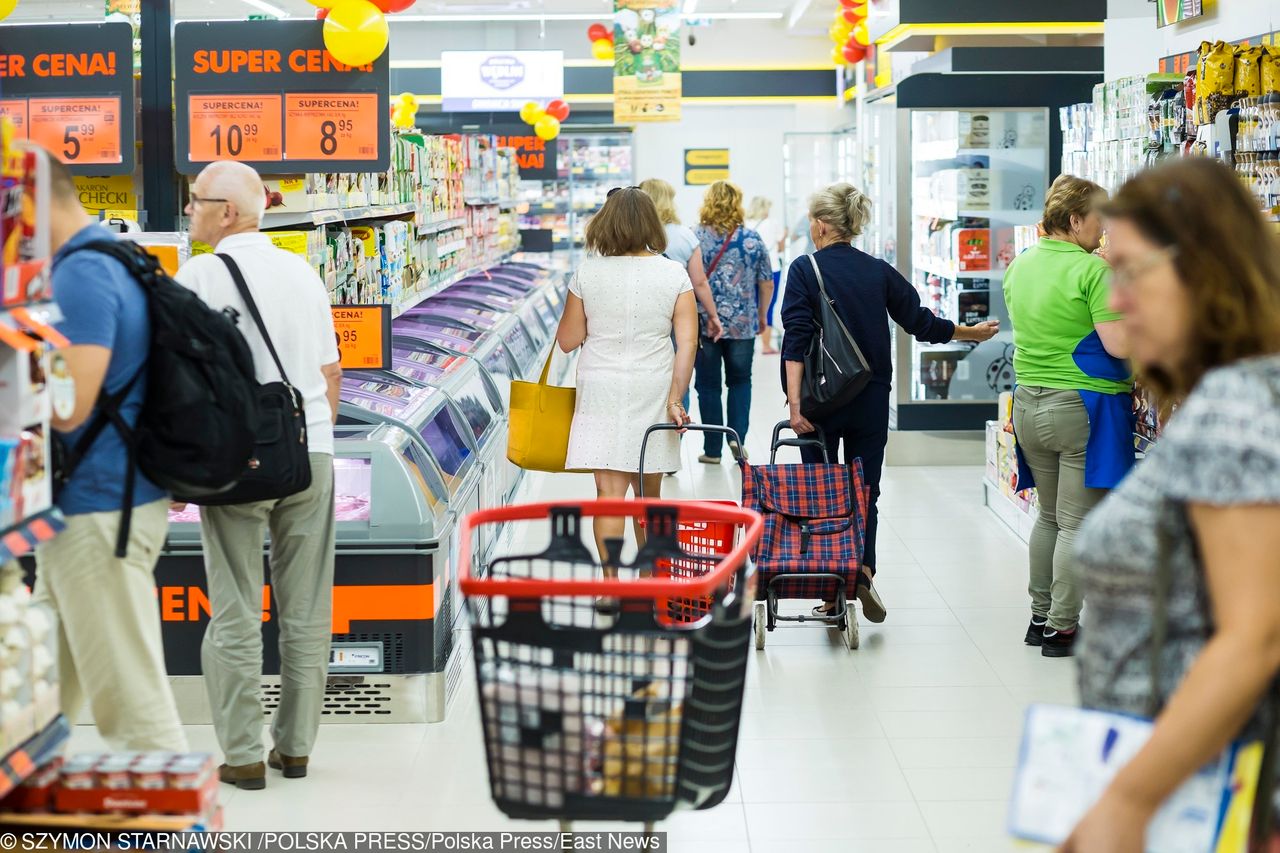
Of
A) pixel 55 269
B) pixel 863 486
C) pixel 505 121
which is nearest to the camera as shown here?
pixel 55 269

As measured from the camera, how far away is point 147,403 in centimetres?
292

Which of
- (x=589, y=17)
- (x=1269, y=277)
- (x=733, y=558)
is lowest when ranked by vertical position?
(x=733, y=558)

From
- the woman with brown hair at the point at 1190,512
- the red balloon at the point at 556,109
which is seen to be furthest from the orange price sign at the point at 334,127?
the red balloon at the point at 556,109

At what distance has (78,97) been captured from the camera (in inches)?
174

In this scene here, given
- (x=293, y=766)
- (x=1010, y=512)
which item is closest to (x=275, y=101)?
(x=293, y=766)

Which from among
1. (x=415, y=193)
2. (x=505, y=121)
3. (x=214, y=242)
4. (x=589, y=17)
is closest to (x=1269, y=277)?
(x=214, y=242)

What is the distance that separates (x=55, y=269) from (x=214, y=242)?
94cm

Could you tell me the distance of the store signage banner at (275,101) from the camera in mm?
4539

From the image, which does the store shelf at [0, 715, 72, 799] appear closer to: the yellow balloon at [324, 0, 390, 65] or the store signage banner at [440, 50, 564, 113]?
the yellow balloon at [324, 0, 390, 65]

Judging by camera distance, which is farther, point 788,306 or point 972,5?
point 972,5

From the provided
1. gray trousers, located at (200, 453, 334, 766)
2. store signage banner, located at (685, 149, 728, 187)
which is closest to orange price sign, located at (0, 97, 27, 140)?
gray trousers, located at (200, 453, 334, 766)

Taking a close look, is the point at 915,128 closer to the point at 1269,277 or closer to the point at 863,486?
the point at 863,486

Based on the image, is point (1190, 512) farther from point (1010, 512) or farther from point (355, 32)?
point (1010, 512)

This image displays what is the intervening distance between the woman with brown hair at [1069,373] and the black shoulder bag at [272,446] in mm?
2597
